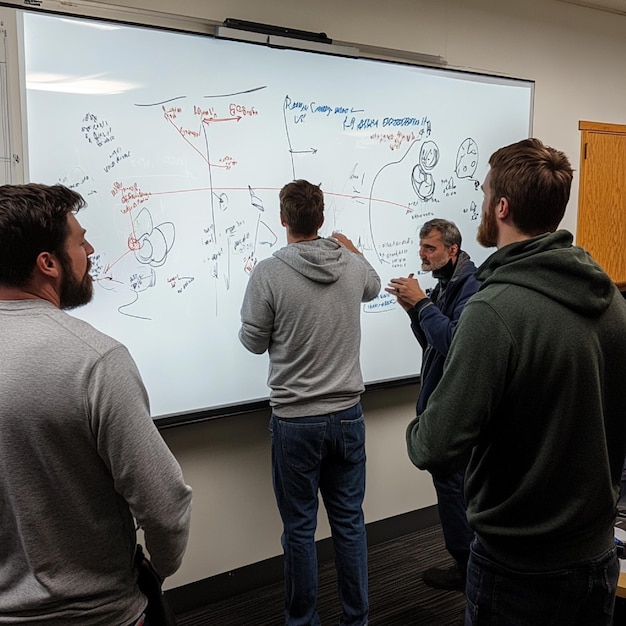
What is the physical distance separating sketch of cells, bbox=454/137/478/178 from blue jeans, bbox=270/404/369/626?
1420 millimetres

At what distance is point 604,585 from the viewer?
1407mm

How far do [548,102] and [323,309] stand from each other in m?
2.17

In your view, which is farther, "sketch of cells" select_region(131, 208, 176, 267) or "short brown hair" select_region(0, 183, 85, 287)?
"sketch of cells" select_region(131, 208, 176, 267)

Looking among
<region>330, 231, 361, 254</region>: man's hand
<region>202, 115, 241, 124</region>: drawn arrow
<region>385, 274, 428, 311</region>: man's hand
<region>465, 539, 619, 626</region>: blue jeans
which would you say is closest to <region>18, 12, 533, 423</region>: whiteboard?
<region>202, 115, 241, 124</region>: drawn arrow

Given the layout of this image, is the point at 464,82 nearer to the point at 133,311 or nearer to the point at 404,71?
the point at 404,71

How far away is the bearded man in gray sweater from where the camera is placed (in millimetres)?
1122

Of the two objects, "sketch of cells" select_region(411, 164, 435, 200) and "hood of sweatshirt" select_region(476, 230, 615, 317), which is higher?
"sketch of cells" select_region(411, 164, 435, 200)

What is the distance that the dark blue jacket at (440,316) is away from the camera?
2367 millimetres

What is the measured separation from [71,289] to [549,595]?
43.8 inches

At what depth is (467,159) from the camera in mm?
3277

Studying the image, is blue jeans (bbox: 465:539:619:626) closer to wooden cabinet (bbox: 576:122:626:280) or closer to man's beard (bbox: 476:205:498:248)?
man's beard (bbox: 476:205:498:248)

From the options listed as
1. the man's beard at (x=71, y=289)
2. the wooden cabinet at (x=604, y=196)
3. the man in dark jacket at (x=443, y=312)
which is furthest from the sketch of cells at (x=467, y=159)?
the man's beard at (x=71, y=289)

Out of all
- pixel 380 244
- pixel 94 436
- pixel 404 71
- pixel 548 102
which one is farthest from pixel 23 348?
pixel 548 102

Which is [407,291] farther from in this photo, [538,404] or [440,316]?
[538,404]
